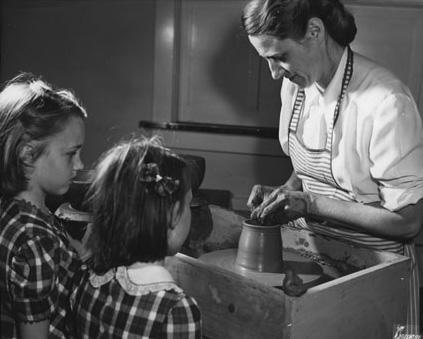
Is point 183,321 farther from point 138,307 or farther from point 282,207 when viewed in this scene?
point 282,207

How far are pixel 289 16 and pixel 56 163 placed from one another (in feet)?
2.50

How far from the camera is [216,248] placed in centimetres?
180

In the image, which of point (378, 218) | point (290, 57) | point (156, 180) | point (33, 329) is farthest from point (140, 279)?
point (290, 57)

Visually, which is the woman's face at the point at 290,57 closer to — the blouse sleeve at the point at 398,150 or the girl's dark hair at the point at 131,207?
the blouse sleeve at the point at 398,150

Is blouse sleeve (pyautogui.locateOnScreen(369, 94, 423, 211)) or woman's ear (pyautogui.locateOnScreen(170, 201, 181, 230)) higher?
blouse sleeve (pyautogui.locateOnScreen(369, 94, 423, 211))

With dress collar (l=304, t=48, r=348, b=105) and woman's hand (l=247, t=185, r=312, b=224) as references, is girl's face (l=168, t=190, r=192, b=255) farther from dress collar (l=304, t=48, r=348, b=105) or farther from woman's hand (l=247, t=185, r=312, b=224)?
dress collar (l=304, t=48, r=348, b=105)

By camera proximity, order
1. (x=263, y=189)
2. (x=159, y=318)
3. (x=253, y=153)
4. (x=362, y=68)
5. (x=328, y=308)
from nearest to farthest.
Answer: (x=159, y=318) < (x=328, y=308) < (x=362, y=68) < (x=263, y=189) < (x=253, y=153)

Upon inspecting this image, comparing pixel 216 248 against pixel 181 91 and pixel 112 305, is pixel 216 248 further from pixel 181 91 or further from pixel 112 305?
pixel 181 91

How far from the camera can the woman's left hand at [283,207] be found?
1.52 meters

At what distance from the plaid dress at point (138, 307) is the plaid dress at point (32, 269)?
13 centimetres

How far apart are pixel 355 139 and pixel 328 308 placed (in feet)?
Result: 2.01

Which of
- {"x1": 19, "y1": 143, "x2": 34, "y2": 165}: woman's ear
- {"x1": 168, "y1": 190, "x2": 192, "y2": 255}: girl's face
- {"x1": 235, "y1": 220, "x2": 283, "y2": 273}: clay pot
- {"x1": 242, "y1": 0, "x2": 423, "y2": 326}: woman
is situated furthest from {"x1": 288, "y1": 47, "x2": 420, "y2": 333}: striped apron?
{"x1": 19, "y1": 143, "x2": 34, "y2": 165}: woman's ear

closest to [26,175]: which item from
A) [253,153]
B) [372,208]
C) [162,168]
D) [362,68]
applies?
[162,168]

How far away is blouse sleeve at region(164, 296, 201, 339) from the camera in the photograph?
0.97 m
